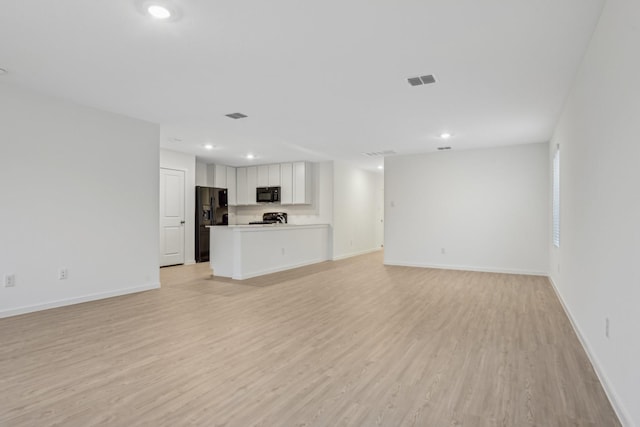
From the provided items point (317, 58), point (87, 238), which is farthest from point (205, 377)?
point (87, 238)

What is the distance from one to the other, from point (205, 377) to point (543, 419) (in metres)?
2.02

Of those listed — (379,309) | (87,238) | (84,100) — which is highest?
(84,100)

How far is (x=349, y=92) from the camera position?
12.9ft

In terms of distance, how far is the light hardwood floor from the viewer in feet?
6.45

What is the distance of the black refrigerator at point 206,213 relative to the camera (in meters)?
8.02

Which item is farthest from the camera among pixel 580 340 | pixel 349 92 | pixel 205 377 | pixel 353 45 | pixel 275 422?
pixel 349 92

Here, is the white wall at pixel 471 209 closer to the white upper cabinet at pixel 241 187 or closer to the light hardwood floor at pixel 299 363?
the light hardwood floor at pixel 299 363

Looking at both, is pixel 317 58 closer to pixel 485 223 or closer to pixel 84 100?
pixel 84 100

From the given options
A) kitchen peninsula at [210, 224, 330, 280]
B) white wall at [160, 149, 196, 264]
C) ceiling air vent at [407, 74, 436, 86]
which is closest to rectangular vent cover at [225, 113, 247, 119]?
kitchen peninsula at [210, 224, 330, 280]

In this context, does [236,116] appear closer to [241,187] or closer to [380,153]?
[380,153]

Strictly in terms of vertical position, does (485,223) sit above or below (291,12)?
below

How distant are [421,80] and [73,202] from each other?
4.22m

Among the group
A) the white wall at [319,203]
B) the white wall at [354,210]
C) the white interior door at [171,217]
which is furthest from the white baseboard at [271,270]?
the white interior door at [171,217]

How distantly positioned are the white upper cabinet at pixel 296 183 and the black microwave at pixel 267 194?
128 millimetres
